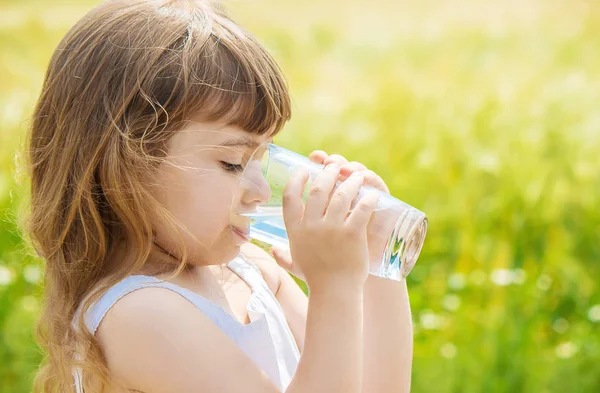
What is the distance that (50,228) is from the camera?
Result: 1229 millimetres

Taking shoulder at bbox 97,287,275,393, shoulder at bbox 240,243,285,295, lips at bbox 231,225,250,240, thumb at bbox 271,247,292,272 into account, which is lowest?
shoulder at bbox 97,287,275,393

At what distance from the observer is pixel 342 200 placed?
3.56 ft

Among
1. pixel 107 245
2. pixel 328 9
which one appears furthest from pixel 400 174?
pixel 107 245

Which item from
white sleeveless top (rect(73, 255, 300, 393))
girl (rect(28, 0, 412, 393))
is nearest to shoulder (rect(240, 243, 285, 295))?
white sleeveless top (rect(73, 255, 300, 393))

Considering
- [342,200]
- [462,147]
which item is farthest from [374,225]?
[462,147]

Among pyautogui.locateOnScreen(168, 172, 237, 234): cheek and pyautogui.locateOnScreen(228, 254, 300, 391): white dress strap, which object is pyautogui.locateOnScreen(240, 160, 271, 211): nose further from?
pyautogui.locateOnScreen(228, 254, 300, 391): white dress strap

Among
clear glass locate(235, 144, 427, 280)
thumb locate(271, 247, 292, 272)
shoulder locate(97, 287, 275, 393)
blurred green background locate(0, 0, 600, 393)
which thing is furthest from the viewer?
blurred green background locate(0, 0, 600, 393)

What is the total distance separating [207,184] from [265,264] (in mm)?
325

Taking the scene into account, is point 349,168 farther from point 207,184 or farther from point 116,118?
point 116,118

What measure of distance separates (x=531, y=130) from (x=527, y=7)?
966 millimetres

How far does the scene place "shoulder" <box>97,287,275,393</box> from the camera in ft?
3.53

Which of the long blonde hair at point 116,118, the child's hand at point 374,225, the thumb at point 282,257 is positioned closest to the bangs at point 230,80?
the long blonde hair at point 116,118

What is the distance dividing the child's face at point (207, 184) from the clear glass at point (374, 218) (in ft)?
A: 0.06

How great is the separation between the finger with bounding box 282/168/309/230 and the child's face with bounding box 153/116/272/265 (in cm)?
6
